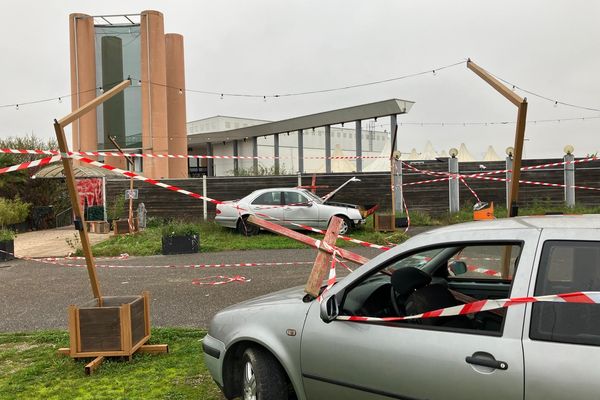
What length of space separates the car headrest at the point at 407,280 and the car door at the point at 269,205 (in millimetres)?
→ 10741

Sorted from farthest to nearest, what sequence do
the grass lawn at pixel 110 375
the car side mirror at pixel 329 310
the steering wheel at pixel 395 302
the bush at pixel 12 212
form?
the bush at pixel 12 212, the grass lawn at pixel 110 375, the steering wheel at pixel 395 302, the car side mirror at pixel 329 310

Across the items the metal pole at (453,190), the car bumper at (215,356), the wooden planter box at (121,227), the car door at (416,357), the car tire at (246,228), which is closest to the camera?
the car door at (416,357)

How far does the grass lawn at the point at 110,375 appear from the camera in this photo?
13.3 ft

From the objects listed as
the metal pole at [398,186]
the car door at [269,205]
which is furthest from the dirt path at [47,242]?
the metal pole at [398,186]

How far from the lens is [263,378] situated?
10.6 feet

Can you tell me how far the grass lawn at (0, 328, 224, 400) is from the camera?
4039 millimetres

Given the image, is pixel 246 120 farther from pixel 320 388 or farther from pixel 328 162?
pixel 320 388

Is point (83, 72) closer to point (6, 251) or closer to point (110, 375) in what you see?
point (6, 251)

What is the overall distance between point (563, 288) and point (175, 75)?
31.1 m

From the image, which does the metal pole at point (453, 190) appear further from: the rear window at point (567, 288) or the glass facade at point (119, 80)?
the glass facade at point (119, 80)

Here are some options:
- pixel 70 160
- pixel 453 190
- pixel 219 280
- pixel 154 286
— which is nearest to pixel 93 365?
pixel 70 160

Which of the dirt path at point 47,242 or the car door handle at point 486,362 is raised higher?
the car door handle at point 486,362

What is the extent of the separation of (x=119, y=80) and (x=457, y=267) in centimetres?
2788

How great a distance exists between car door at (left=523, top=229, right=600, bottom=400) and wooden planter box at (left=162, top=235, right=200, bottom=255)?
1046 cm
